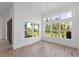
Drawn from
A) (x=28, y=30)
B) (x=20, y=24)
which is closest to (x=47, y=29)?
(x=28, y=30)

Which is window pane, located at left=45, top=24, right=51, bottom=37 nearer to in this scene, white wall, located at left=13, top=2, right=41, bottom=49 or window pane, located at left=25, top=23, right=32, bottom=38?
white wall, located at left=13, top=2, right=41, bottom=49

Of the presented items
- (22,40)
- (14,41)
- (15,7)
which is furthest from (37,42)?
(15,7)

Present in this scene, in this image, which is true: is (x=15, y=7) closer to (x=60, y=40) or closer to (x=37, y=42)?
(x=37, y=42)

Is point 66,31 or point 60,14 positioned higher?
point 60,14

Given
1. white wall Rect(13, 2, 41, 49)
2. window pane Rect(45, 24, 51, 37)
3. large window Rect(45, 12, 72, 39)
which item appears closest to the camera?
window pane Rect(45, 24, 51, 37)

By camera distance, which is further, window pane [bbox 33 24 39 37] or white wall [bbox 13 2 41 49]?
white wall [bbox 13 2 41 49]

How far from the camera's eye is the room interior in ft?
→ 11.1

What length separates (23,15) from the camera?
4.15 m

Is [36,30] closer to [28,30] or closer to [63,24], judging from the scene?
[28,30]

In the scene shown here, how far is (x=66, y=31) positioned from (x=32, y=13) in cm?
191

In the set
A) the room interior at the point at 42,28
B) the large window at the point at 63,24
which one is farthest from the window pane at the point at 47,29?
the large window at the point at 63,24

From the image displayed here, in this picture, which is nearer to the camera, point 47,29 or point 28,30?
point 47,29

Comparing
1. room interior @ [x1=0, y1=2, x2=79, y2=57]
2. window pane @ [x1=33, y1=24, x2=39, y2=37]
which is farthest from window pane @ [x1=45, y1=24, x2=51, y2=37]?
window pane @ [x1=33, y1=24, x2=39, y2=37]

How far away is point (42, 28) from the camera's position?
11.5ft
